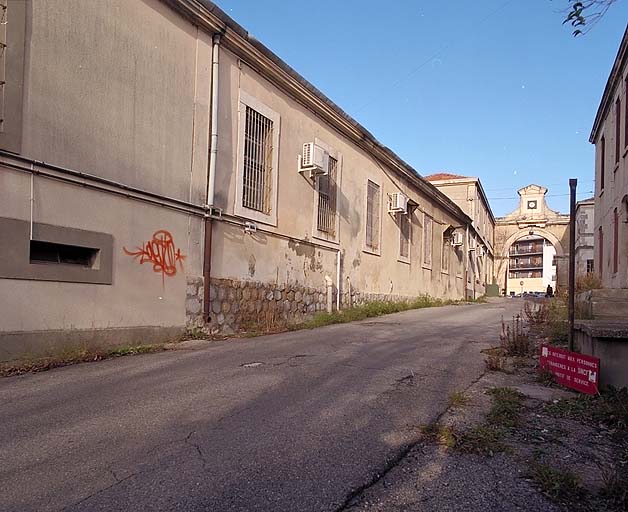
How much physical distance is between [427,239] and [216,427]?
66.1ft

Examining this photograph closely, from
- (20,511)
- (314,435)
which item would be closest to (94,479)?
(20,511)

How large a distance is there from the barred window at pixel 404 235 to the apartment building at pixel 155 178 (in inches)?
215

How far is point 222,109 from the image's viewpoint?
1059cm

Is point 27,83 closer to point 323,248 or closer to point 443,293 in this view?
point 323,248

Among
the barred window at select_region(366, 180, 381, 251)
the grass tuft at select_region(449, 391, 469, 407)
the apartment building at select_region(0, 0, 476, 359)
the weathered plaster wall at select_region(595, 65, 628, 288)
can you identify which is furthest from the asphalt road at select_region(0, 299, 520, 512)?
the barred window at select_region(366, 180, 381, 251)

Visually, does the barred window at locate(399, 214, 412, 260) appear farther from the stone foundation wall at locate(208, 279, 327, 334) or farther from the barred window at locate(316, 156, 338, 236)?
the stone foundation wall at locate(208, 279, 327, 334)

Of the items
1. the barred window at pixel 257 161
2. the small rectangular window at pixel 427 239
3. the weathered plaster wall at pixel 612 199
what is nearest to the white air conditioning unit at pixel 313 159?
the barred window at pixel 257 161

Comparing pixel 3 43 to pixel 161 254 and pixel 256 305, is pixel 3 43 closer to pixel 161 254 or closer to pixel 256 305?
pixel 161 254

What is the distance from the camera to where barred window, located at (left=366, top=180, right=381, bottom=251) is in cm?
1748

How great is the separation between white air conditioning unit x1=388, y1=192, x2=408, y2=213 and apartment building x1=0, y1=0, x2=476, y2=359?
161 inches

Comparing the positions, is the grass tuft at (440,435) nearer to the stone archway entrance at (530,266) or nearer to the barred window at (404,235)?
the barred window at (404,235)

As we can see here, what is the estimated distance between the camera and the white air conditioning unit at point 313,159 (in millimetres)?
13031

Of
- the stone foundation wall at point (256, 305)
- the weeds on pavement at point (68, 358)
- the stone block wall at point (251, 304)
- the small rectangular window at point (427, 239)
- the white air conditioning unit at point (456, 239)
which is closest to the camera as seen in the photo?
the weeds on pavement at point (68, 358)

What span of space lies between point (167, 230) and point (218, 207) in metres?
1.42
